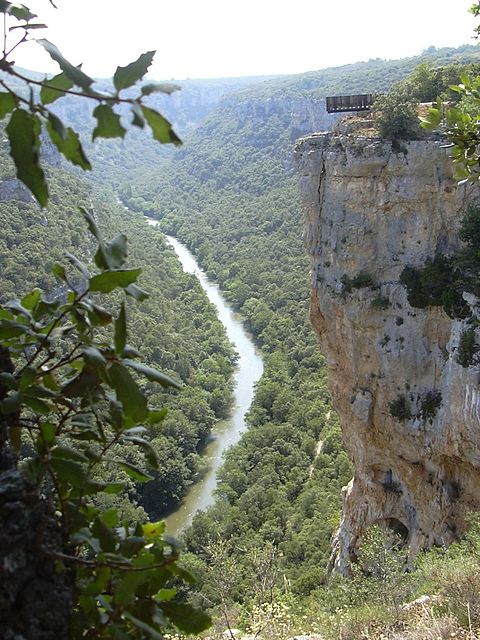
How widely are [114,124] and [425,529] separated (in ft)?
39.2

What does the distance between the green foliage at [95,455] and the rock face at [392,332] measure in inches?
360

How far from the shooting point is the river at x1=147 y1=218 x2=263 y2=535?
22.8 meters

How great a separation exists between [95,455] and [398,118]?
1089cm

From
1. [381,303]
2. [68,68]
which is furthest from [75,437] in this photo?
[381,303]

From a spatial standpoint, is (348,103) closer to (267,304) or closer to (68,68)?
(68,68)

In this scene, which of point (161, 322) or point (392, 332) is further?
point (161, 322)

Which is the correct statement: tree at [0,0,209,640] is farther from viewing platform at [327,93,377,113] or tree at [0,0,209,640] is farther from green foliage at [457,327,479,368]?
viewing platform at [327,93,377,113]

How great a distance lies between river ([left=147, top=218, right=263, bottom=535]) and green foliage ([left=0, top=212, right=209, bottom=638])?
42.9 ft

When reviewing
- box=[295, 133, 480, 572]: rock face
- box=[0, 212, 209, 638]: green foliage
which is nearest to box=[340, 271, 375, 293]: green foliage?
box=[295, 133, 480, 572]: rock face

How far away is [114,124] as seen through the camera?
97 centimetres

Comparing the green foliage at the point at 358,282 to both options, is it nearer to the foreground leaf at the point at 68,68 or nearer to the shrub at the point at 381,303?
the shrub at the point at 381,303

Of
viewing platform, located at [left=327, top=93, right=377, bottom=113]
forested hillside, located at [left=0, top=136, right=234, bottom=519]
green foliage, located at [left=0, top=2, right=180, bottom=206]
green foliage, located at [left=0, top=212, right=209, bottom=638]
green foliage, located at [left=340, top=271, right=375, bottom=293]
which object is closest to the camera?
green foliage, located at [left=0, top=2, right=180, bottom=206]

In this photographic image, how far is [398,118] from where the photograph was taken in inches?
428

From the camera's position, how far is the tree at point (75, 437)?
93 centimetres
